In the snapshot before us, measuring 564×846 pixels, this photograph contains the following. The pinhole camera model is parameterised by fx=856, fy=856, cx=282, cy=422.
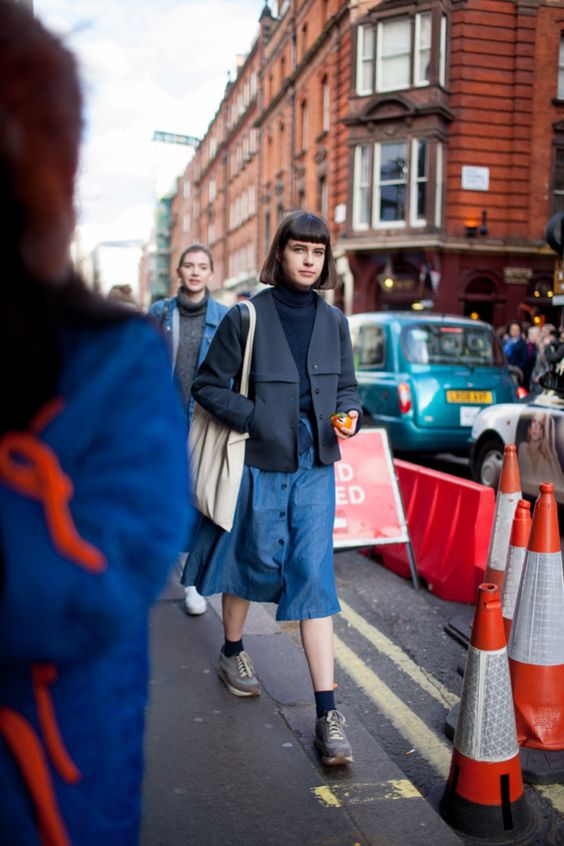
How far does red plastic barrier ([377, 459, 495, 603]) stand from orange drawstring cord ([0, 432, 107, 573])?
4.56 m

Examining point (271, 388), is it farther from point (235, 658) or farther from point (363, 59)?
point (363, 59)

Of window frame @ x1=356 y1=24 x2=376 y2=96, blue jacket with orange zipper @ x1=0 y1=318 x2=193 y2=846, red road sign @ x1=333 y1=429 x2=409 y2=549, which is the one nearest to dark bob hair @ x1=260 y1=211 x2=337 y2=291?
blue jacket with orange zipper @ x1=0 y1=318 x2=193 y2=846

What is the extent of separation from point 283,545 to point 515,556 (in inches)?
45.9

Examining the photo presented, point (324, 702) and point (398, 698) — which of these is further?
point (398, 698)

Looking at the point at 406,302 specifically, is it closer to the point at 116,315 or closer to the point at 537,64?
the point at 537,64

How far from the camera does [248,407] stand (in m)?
3.36

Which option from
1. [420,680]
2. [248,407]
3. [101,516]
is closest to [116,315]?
[101,516]

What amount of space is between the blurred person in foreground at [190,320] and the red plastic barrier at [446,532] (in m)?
1.86

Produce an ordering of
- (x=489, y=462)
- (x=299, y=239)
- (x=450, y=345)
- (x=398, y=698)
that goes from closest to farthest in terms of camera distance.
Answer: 1. (x=299, y=239)
2. (x=398, y=698)
3. (x=489, y=462)
4. (x=450, y=345)

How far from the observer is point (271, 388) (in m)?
3.35

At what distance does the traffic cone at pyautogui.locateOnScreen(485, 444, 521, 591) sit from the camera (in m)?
4.54

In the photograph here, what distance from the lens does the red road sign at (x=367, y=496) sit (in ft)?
18.9

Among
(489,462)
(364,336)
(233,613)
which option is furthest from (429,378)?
(233,613)

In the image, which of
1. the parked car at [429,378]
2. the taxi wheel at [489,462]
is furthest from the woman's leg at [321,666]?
the parked car at [429,378]
